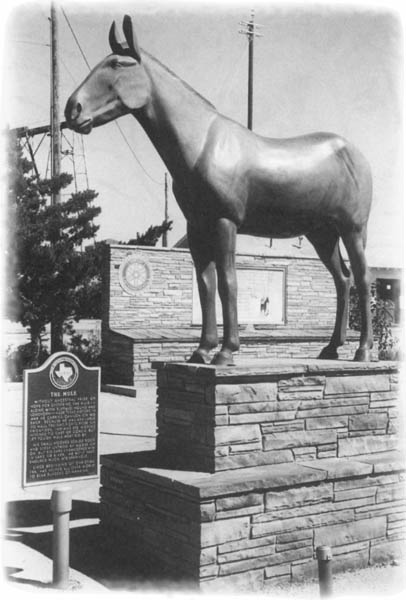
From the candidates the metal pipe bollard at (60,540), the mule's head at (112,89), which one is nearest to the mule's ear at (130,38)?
the mule's head at (112,89)

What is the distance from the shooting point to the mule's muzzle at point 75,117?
4.16 metres

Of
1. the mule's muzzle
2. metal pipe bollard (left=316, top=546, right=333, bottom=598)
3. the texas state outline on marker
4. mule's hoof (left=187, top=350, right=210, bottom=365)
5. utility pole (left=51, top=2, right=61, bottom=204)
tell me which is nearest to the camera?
metal pipe bollard (left=316, top=546, right=333, bottom=598)

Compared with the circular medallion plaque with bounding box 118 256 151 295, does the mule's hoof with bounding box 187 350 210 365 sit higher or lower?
lower

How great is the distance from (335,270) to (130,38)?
2.39 metres

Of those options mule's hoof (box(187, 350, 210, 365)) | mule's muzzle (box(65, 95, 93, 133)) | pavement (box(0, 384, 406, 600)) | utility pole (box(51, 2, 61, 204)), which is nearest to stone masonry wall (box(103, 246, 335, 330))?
utility pole (box(51, 2, 61, 204))

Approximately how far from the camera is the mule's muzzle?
4156 millimetres

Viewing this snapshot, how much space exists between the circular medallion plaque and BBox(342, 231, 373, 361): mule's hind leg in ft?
29.3

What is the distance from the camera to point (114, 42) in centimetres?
432

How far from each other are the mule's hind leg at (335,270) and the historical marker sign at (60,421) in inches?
76.8

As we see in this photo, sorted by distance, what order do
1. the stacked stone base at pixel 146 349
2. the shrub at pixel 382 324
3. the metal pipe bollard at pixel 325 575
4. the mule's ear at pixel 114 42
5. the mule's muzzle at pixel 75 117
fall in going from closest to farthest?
the metal pipe bollard at pixel 325 575 → the mule's muzzle at pixel 75 117 → the mule's ear at pixel 114 42 → the stacked stone base at pixel 146 349 → the shrub at pixel 382 324

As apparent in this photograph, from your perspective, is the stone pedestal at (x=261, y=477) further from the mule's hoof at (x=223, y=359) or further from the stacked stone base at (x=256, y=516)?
the mule's hoof at (x=223, y=359)

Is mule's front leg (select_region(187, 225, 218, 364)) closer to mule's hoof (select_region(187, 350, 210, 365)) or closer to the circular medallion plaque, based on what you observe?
mule's hoof (select_region(187, 350, 210, 365))

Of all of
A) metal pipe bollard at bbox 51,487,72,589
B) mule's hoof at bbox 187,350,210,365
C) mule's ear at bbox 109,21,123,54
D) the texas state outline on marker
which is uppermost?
mule's ear at bbox 109,21,123,54

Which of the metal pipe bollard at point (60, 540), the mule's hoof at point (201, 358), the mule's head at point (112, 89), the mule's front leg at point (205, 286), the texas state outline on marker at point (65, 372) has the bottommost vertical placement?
the metal pipe bollard at point (60, 540)
